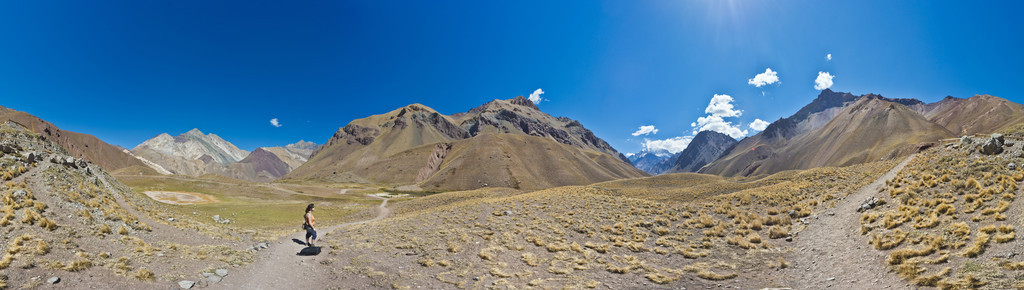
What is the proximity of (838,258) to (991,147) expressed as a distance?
1512 centimetres

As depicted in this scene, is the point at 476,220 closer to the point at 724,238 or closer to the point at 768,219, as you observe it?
the point at 724,238

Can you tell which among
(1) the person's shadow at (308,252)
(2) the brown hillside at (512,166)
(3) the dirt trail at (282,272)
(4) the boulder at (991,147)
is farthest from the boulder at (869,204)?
(2) the brown hillside at (512,166)

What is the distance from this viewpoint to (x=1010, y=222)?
480 inches

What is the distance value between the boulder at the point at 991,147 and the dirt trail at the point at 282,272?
35980mm

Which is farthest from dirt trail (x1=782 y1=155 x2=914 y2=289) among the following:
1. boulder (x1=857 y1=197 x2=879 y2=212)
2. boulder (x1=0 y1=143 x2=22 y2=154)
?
boulder (x1=0 y1=143 x2=22 y2=154)

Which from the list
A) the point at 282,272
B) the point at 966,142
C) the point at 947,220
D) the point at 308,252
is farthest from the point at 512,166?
the point at 947,220

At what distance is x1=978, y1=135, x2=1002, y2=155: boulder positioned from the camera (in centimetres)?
1936

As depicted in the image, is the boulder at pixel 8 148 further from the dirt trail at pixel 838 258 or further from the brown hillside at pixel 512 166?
the brown hillside at pixel 512 166

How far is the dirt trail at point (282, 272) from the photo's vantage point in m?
12.1

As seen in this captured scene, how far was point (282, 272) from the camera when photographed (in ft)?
44.9

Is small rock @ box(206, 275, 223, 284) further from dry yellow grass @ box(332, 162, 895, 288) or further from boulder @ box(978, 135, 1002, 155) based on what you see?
boulder @ box(978, 135, 1002, 155)

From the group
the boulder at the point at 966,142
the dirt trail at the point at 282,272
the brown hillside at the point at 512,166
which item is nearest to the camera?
the dirt trail at the point at 282,272

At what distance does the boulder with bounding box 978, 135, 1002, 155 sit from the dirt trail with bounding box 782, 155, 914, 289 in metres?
5.19

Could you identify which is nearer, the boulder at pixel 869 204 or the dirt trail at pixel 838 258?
the dirt trail at pixel 838 258
